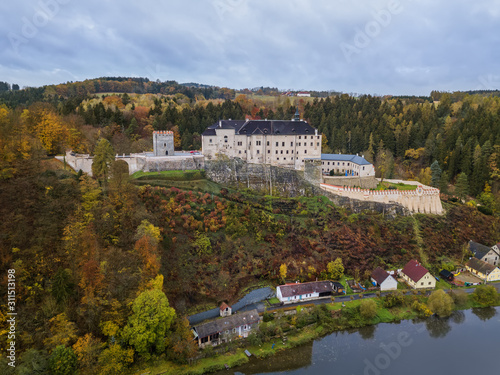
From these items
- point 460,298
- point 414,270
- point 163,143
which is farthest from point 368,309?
point 163,143

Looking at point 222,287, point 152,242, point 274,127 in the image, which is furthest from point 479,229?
point 152,242

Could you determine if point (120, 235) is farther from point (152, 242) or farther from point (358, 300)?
point (358, 300)

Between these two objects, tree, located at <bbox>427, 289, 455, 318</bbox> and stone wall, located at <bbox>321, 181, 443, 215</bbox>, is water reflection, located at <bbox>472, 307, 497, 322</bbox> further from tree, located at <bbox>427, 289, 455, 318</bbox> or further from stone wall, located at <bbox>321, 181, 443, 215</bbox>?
stone wall, located at <bbox>321, 181, 443, 215</bbox>

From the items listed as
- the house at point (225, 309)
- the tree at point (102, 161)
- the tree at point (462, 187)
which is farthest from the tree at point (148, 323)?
the tree at point (462, 187)

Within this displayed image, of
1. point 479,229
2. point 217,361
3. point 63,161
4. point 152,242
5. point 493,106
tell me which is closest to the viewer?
point 217,361

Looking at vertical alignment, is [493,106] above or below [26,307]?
above

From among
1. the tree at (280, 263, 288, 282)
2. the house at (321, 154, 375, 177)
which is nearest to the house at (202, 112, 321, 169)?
the house at (321, 154, 375, 177)

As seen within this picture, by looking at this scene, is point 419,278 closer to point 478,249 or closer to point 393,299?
point 393,299

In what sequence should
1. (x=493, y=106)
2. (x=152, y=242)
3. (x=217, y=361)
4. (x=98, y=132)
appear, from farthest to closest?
(x=493, y=106), (x=98, y=132), (x=152, y=242), (x=217, y=361)
